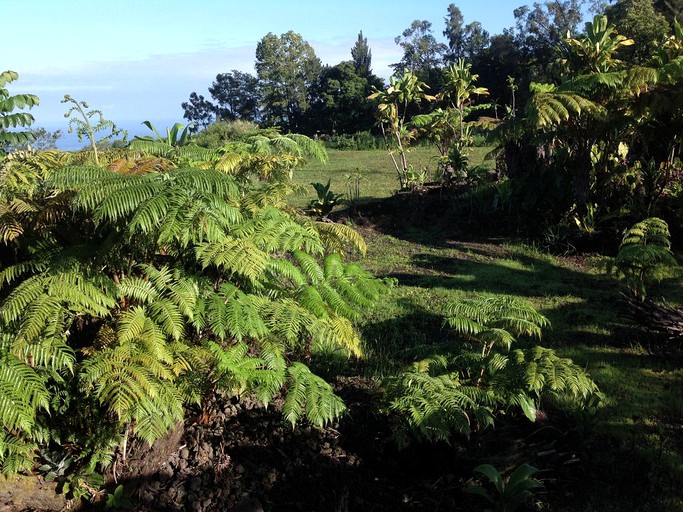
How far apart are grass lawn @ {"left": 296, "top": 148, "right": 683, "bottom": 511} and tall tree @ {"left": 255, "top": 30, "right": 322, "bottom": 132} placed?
115ft

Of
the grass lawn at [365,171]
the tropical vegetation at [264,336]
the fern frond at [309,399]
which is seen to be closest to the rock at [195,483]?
the tropical vegetation at [264,336]

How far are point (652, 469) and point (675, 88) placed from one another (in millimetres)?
6696

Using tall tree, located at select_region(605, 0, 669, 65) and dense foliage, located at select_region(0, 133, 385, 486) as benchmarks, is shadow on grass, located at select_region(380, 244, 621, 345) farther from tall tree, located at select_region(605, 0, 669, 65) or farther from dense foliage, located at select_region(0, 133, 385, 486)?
tall tree, located at select_region(605, 0, 669, 65)

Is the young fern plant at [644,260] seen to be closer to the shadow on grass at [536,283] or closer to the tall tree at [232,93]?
the shadow on grass at [536,283]

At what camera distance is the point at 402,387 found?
3.42m

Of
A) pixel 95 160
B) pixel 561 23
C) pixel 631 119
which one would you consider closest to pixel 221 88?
pixel 561 23

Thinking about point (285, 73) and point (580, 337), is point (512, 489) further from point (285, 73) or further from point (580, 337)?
point (285, 73)

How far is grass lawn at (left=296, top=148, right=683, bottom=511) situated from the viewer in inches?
139

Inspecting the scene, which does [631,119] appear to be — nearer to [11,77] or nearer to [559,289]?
[559,289]

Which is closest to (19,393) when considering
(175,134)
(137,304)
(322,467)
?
(137,304)

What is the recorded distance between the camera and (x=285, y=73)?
43.2 metres

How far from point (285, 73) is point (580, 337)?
4059cm

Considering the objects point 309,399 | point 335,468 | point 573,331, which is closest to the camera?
point 309,399

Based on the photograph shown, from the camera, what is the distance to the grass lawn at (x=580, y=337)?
11.5 ft
